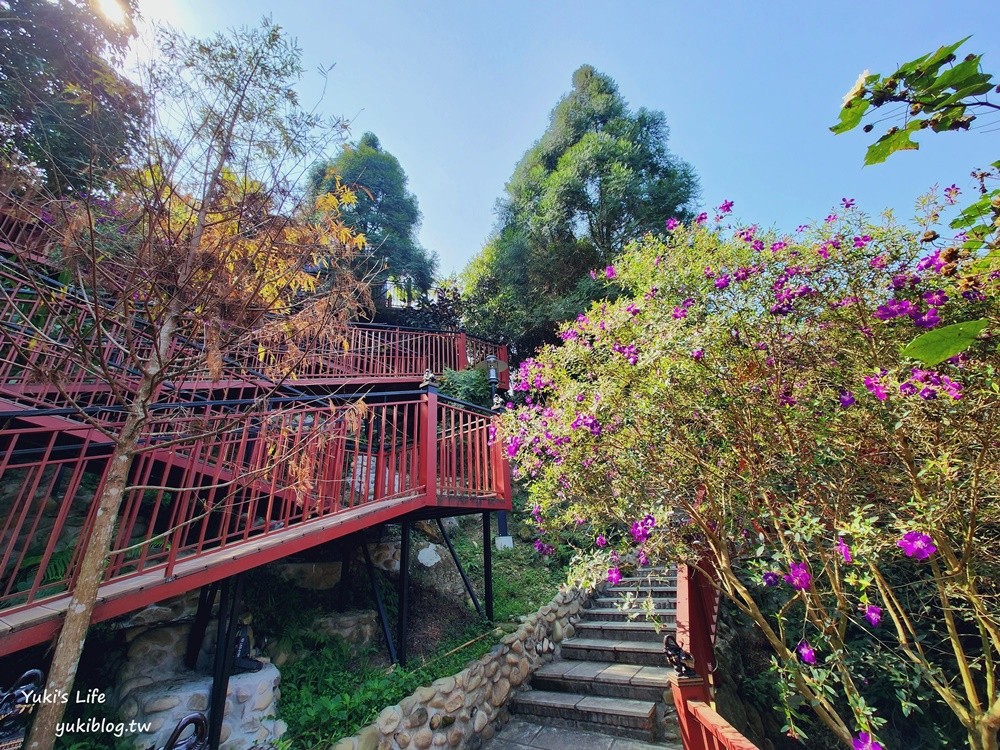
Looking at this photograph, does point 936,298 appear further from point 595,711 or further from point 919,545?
point 595,711

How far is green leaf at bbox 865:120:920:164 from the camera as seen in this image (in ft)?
3.58

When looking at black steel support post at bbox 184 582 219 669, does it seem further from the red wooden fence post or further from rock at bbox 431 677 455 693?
the red wooden fence post

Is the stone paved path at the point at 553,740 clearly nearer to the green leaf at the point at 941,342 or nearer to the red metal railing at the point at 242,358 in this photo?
the red metal railing at the point at 242,358

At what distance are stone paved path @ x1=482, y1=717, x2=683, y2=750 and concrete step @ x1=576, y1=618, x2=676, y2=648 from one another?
1.08 metres

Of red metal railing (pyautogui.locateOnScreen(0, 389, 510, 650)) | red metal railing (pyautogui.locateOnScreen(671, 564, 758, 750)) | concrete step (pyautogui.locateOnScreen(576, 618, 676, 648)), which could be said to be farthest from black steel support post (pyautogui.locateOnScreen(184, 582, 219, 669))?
concrete step (pyautogui.locateOnScreen(576, 618, 676, 648))

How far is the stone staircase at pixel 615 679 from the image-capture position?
3309 mm

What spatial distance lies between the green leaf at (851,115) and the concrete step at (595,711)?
392 cm

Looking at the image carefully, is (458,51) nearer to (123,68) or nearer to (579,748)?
(123,68)

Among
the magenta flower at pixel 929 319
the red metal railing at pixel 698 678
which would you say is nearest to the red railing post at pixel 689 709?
the red metal railing at pixel 698 678

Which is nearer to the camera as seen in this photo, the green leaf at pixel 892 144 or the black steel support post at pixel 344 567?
the green leaf at pixel 892 144

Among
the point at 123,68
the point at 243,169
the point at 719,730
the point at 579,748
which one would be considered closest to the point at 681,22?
the point at 243,169

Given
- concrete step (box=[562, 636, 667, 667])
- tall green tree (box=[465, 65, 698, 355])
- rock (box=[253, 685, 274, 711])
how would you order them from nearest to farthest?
rock (box=[253, 685, 274, 711]) < concrete step (box=[562, 636, 667, 667]) < tall green tree (box=[465, 65, 698, 355])

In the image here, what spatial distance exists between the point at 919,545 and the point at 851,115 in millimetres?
1931

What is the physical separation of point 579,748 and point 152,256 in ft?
14.4
